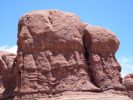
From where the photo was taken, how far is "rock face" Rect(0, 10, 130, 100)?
115 ft

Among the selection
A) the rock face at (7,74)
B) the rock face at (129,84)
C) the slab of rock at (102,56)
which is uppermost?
the slab of rock at (102,56)

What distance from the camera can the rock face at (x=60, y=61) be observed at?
34.9 meters

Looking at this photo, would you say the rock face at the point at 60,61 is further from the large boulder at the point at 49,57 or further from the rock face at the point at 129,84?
the rock face at the point at 129,84

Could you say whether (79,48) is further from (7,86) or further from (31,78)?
(7,86)

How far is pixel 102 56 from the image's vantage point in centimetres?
3859

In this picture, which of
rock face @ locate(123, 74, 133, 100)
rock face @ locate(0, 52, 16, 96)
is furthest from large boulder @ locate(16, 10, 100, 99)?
rock face @ locate(123, 74, 133, 100)

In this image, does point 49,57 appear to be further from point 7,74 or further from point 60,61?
point 7,74

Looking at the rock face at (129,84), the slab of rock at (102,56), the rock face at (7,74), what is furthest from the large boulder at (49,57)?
the rock face at (129,84)

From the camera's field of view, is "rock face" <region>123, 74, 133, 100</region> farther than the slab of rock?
Yes

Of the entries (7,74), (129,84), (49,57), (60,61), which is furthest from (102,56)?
(129,84)

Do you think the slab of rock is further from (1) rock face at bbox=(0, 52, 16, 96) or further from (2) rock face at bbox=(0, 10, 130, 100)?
(1) rock face at bbox=(0, 52, 16, 96)

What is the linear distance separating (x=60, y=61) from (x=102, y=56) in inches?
188

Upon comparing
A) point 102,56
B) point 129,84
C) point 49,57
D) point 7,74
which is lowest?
point 129,84

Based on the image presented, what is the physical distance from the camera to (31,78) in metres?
35.0
